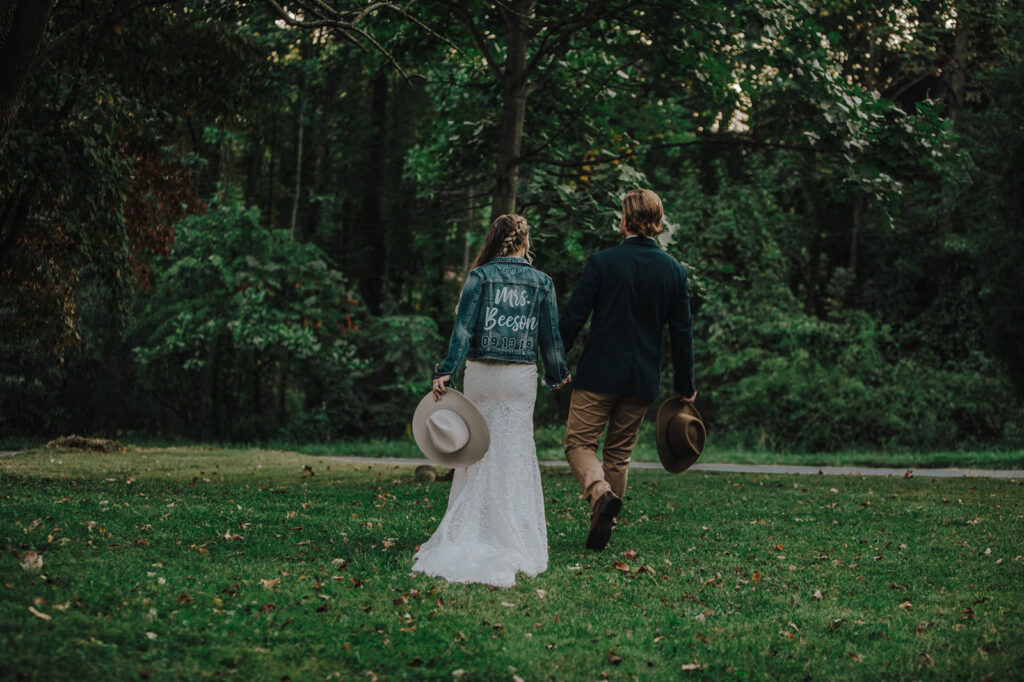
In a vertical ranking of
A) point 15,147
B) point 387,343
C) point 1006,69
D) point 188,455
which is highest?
point 1006,69

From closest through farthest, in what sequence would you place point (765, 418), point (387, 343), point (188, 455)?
1. point (188, 455)
2. point (765, 418)
3. point (387, 343)

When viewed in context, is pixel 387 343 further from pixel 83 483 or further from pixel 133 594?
pixel 133 594

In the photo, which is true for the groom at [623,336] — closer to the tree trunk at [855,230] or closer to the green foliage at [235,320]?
the green foliage at [235,320]

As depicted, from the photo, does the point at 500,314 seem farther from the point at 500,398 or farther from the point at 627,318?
the point at 627,318

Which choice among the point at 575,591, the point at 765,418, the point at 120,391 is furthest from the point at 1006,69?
the point at 120,391

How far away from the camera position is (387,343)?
21.2 m

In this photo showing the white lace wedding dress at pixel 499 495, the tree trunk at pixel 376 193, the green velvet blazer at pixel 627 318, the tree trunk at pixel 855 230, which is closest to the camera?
the white lace wedding dress at pixel 499 495

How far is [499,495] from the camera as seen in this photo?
593cm

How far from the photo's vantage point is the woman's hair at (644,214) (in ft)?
21.7

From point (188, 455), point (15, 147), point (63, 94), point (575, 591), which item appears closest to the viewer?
point (575, 591)

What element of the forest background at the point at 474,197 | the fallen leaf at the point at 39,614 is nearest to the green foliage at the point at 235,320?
the forest background at the point at 474,197

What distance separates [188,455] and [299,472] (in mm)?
3536

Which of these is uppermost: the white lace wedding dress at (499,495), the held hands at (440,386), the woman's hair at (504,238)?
the woman's hair at (504,238)

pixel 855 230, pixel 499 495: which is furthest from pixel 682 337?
pixel 855 230
